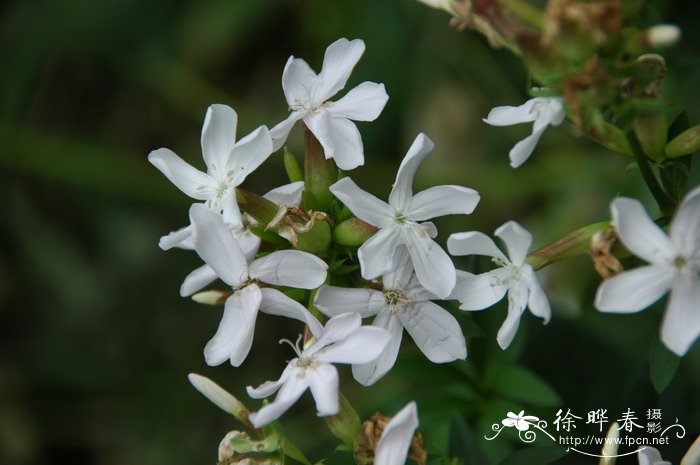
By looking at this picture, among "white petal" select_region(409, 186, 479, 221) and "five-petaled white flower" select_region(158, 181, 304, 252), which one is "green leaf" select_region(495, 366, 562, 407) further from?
"five-petaled white flower" select_region(158, 181, 304, 252)


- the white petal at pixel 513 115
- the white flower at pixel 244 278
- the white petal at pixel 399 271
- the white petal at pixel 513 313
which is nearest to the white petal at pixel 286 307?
the white flower at pixel 244 278

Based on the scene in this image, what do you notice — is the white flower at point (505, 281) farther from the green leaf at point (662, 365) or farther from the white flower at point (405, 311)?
the green leaf at point (662, 365)

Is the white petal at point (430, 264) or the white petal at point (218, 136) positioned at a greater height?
the white petal at point (218, 136)

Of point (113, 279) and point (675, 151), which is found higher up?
point (113, 279)

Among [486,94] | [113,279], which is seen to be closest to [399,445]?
[486,94]

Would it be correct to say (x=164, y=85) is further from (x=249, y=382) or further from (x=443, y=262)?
(x=443, y=262)

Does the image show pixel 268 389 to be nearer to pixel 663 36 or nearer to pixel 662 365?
pixel 662 365

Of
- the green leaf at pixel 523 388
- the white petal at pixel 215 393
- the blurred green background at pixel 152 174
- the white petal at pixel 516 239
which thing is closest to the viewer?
the white petal at pixel 516 239
